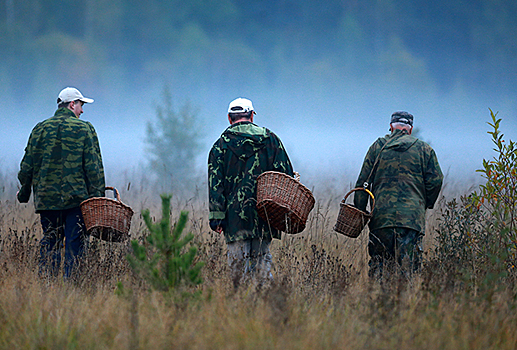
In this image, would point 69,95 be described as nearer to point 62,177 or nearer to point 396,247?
point 62,177

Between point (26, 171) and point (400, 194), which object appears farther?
point (26, 171)

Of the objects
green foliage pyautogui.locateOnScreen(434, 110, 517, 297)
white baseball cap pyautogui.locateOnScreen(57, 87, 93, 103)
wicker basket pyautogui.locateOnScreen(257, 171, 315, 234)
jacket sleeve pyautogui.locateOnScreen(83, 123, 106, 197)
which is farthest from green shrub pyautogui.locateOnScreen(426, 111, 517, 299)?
white baseball cap pyautogui.locateOnScreen(57, 87, 93, 103)

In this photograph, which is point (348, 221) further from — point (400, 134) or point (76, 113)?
point (76, 113)

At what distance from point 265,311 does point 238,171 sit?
1.65m

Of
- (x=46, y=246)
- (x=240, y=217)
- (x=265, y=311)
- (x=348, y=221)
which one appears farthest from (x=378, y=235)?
(x=46, y=246)

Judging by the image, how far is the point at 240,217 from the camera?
174 inches

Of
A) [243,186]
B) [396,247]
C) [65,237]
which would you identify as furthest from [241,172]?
[65,237]

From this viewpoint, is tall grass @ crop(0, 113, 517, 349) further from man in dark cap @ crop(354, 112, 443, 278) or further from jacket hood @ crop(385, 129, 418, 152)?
jacket hood @ crop(385, 129, 418, 152)

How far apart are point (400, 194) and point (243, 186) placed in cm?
162

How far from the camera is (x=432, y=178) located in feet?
15.4

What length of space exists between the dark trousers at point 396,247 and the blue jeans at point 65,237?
309 cm

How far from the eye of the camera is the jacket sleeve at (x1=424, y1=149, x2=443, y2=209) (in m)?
4.70

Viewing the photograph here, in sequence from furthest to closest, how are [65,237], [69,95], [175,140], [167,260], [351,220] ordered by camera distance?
[175,140]
[69,95]
[65,237]
[351,220]
[167,260]

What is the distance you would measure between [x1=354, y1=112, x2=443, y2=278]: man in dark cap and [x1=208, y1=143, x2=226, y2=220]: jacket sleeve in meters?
1.47
